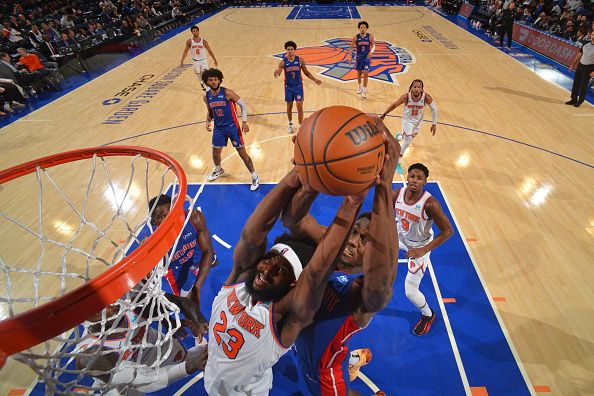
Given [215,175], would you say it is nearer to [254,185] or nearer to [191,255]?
[254,185]

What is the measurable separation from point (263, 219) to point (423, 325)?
2.52m

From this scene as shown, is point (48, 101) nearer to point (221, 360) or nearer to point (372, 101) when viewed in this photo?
point (372, 101)

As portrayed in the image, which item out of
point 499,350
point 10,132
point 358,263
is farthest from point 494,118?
point 10,132

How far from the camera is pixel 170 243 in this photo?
1.87m

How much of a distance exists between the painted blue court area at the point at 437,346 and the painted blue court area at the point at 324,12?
736 inches

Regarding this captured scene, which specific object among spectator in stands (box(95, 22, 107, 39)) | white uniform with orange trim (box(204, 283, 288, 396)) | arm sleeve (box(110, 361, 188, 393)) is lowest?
arm sleeve (box(110, 361, 188, 393))

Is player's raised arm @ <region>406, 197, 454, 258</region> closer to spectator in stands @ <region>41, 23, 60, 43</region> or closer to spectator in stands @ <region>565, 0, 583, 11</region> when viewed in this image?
spectator in stands @ <region>41, 23, 60, 43</region>

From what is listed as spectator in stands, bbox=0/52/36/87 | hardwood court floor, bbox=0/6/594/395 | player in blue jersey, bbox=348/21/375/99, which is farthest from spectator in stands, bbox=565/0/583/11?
spectator in stands, bbox=0/52/36/87

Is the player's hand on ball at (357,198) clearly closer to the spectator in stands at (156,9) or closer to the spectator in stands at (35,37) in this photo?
the spectator in stands at (35,37)

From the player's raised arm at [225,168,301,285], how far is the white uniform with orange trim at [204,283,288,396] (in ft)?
0.75

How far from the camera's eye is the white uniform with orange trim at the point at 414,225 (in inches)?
137

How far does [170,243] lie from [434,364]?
2807 millimetres

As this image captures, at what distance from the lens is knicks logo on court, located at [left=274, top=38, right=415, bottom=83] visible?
1081 centimetres

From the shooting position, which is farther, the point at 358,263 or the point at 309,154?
the point at 358,263
